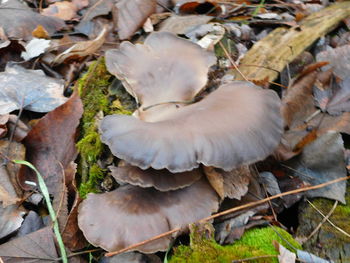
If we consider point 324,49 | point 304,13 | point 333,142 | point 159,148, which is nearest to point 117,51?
point 159,148

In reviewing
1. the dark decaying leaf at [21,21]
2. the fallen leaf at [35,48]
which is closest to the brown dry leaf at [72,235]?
the fallen leaf at [35,48]

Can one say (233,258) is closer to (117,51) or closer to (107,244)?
(107,244)

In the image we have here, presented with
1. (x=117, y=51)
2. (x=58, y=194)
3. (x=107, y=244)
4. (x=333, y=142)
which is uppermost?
(x=117, y=51)

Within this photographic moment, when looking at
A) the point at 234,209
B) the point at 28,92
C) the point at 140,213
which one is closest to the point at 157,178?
the point at 140,213

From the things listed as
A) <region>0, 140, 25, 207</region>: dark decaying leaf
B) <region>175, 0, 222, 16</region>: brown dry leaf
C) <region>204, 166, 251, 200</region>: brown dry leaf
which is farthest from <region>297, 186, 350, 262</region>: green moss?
<region>175, 0, 222, 16</region>: brown dry leaf

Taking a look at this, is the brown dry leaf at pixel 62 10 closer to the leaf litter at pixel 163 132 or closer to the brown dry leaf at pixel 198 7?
the leaf litter at pixel 163 132
